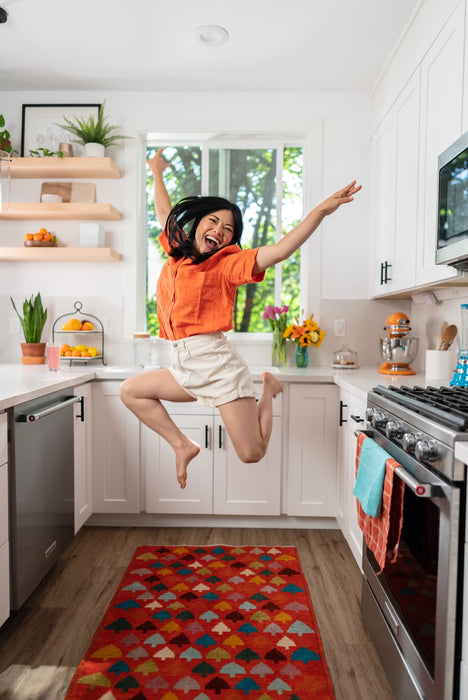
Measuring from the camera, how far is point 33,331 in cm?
314

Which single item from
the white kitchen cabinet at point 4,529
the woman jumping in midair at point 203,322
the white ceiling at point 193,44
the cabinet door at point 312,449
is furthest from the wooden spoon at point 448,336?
the white kitchen cabinet at point 4,529

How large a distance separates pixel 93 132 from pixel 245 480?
2.35 m

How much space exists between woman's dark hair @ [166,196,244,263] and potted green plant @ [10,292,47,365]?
5.38ft

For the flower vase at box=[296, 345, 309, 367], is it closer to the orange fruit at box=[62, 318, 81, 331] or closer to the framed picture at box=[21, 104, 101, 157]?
the orange fruit at box=[62, 318, 81, 331]

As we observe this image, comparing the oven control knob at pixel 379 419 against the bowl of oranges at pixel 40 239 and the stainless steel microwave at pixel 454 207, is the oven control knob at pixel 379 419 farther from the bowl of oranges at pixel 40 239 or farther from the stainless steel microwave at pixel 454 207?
the bowl of oranges at pixel 40 239

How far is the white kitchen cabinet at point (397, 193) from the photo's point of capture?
2.32 meters

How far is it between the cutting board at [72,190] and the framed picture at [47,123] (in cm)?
23

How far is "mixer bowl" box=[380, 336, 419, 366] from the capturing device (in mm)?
2559

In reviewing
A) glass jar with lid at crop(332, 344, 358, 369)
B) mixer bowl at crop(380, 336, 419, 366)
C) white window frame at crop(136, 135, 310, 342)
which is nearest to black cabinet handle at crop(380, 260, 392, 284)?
mixer bowl at crop(380, 336, 419, 366)

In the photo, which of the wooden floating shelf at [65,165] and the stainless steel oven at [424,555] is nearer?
the stainless steel oven at [424,555]

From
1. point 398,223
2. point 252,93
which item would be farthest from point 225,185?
point 398,223

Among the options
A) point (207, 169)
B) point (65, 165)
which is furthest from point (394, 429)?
point (65, 165)

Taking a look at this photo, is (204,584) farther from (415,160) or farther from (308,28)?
(308,28)

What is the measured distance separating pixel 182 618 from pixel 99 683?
0.43 metres
